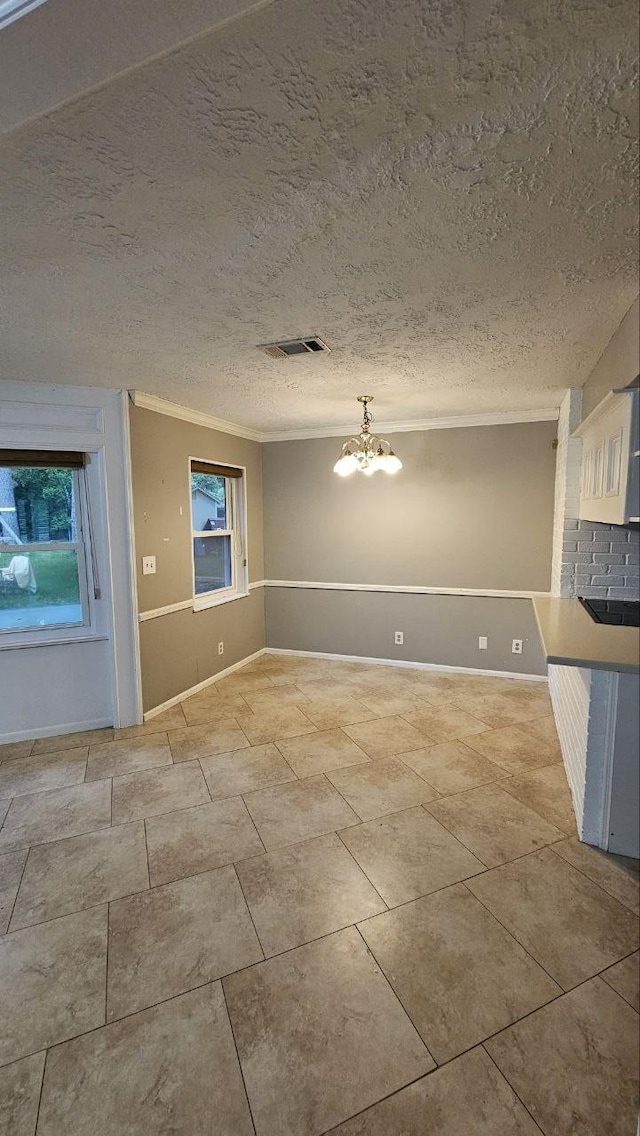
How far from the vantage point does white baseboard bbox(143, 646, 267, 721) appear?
3460 mm

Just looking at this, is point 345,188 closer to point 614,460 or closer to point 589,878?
point 614,460

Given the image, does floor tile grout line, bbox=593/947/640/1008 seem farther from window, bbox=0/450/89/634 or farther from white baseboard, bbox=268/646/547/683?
window, bbox=0/450/89/634

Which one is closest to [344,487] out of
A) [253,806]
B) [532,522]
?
[532,522]

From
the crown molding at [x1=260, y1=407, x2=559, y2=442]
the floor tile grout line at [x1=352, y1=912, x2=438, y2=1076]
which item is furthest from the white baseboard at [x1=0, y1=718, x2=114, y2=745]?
the crown molding at [x1=260, y1=407, x2=559, y2=442]

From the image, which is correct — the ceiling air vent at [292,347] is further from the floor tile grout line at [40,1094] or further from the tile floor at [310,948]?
the floor tile grout line at [40,1094]

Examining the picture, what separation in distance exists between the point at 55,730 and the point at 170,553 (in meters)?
1.41

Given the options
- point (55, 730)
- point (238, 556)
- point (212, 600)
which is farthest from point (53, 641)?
point (238, 556)

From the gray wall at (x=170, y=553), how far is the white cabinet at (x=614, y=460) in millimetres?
2708

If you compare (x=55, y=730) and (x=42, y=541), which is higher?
(x=42, y=541)

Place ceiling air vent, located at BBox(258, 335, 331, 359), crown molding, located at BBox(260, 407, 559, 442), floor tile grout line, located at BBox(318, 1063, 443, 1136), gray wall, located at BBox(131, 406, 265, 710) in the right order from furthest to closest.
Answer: crown molding, located at BBox(260, 407, 559, 442) → gray wall, located at BBox(131, 406, 265, 710) → ceiling air vent, located at BBox(258, 335, 331, 359) → floor tile grout line, located at BBox(318, 1063, 443, 1136)

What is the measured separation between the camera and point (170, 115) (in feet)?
2.95

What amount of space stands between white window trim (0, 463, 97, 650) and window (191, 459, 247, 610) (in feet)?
2.86

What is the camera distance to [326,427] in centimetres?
437

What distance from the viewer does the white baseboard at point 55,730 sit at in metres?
3.04
